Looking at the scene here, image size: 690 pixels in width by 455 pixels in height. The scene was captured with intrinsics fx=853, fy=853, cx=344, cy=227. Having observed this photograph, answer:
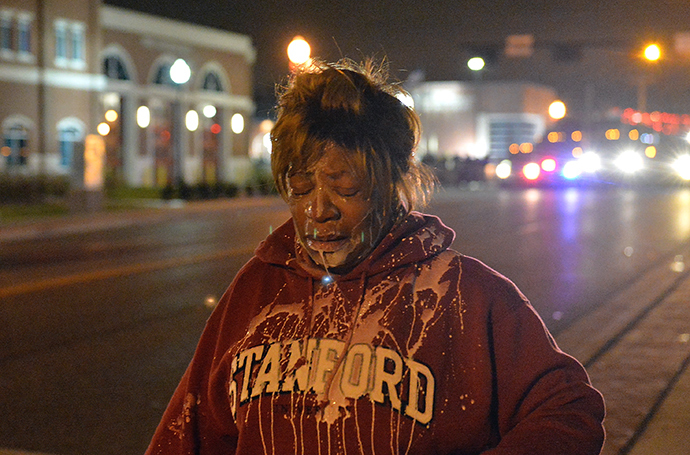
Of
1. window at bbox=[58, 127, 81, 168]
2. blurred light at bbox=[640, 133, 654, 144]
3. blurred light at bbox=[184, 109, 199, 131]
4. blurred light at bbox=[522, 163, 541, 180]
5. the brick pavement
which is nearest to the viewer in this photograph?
the brick pavement

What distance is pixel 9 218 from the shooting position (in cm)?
2217

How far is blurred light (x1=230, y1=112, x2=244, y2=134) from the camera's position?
51.4 metres

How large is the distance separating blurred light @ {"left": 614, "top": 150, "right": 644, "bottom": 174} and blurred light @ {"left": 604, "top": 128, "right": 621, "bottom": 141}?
255 centimetres

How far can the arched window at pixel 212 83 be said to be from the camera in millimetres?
50156

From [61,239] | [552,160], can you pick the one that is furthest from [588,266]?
[552,160]

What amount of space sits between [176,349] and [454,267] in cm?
575

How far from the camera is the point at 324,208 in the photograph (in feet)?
6.66

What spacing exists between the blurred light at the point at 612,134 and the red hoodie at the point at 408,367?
139 ft

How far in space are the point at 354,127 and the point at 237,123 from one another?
50.4 meters

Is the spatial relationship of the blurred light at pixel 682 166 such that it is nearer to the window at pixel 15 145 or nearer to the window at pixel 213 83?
the window at pixel 213 83

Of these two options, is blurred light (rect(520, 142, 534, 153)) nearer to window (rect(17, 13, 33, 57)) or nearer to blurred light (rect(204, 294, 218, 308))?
blurred light (rect(204, 294, 218, 308))

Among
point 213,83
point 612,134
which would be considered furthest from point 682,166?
point 213,83

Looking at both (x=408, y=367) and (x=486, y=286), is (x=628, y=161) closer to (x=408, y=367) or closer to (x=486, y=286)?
(x=486, y=286)

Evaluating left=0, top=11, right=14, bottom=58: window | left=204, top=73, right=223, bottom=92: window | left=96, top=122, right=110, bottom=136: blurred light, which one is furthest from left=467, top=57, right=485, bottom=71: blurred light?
left=204, top=73, right=223, bottom=92: window
